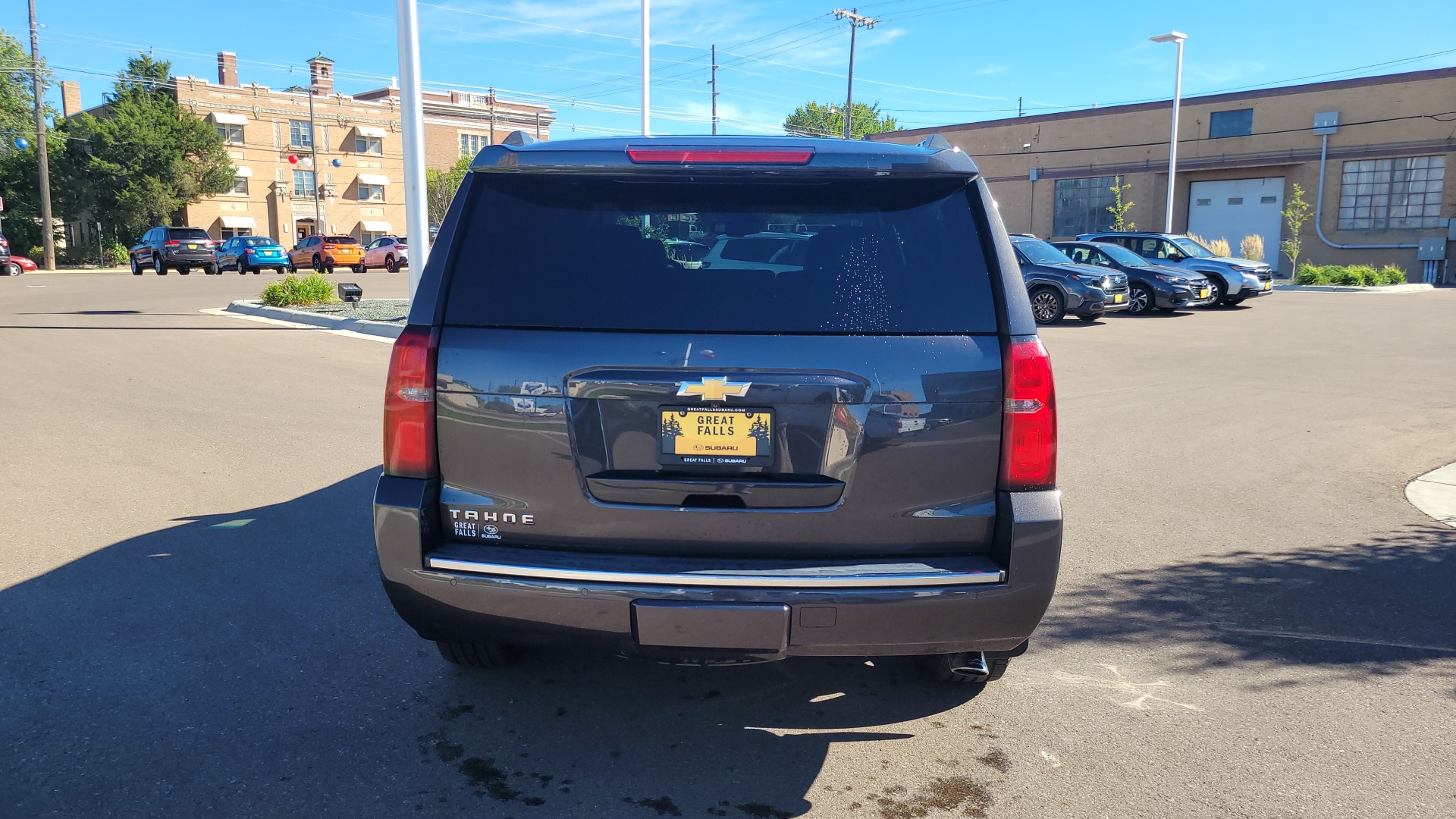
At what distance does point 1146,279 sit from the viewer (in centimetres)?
2175

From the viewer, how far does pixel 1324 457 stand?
8.28 metres

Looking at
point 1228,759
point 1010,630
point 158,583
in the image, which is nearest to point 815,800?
point 1010,630

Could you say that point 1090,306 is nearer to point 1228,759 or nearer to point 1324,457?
point 1324,457

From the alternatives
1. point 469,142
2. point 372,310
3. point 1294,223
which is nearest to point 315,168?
point 469,142

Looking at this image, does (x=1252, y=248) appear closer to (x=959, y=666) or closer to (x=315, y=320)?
(x=315, y=320)

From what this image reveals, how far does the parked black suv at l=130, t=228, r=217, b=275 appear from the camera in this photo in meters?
39.9

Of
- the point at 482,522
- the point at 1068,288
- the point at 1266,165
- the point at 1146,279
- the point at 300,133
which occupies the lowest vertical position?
the point at 482,522

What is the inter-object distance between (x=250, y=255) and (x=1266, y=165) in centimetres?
3972

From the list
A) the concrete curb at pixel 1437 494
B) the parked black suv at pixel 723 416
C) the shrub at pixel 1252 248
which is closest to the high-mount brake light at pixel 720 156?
the parked black suv at pixel 723 416

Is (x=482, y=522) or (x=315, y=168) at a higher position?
(x=315, y=168)

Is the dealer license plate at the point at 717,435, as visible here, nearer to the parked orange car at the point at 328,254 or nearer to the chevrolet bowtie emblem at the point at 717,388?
A: the chevrolet bowtie emblem at the point at 717,388

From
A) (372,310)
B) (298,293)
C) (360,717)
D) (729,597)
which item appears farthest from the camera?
(298,293)

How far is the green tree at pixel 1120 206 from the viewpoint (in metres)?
43.0

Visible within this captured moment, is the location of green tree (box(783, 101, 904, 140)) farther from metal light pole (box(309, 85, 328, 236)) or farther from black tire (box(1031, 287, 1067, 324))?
black tire (box(1031, 287, 1067, 324))
